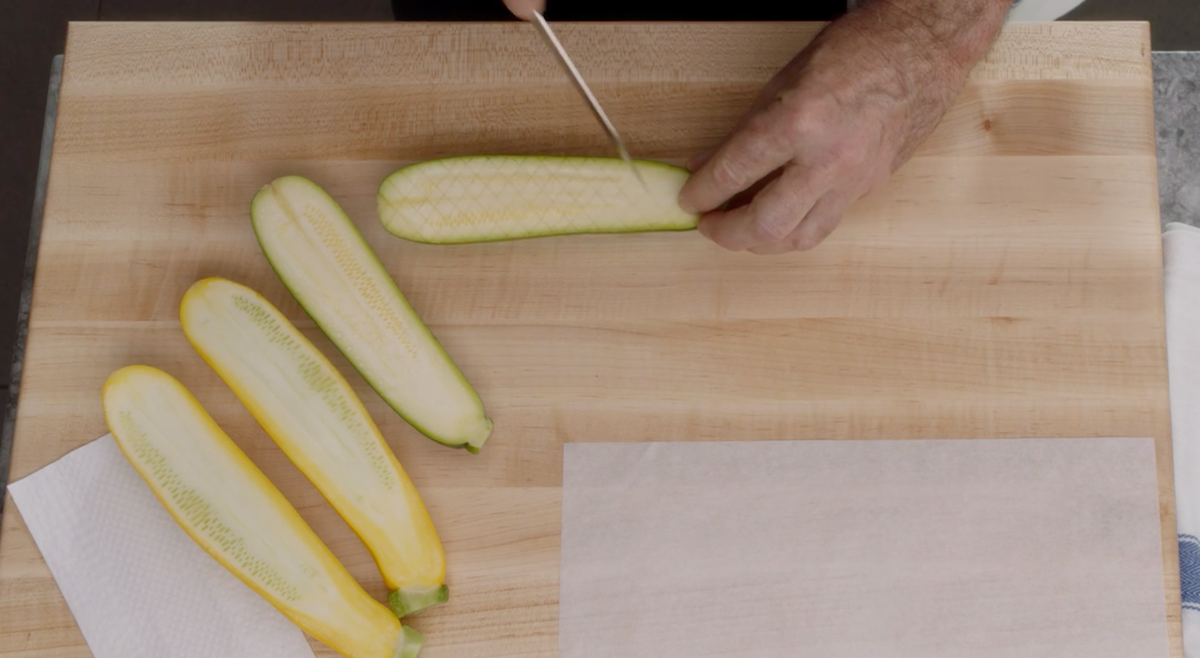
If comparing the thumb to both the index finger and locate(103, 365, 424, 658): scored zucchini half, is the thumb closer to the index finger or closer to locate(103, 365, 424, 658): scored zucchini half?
the index finger

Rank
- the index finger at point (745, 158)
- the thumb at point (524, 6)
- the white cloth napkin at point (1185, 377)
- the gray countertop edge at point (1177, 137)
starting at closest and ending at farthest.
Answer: the thumb at point (524, 6) → the index finger at point (745, 158) → the white cloth napkin at point (1185, 377) → the gray countertop edge at point (1177, 137)

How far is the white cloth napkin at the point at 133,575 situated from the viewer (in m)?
0.91

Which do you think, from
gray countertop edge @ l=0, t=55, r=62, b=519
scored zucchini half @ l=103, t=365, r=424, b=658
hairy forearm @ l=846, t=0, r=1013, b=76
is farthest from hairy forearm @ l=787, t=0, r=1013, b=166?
gray countertop edge @ l=0, t=55, r=62, b=519

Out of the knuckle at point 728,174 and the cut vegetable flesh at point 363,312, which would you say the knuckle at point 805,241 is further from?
the cut vegetable flesh at point 363,312

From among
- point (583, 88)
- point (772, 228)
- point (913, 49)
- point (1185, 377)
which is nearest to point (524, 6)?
point (583, 88)

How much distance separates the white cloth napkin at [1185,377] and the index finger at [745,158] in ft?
1.99

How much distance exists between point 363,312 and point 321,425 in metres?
0.13

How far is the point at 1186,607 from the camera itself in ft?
3.45

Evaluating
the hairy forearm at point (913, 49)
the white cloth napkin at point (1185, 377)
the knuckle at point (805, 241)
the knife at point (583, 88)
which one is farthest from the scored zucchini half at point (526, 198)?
the white cloth napkin at point (1185, 377)

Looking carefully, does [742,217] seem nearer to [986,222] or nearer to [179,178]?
[986,222]

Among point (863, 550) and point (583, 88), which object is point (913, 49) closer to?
point (583, 88)

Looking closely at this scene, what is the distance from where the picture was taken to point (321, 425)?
0.92 meters

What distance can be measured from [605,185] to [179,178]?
0.51m

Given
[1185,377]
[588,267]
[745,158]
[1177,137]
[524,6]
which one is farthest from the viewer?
[1177,137]
